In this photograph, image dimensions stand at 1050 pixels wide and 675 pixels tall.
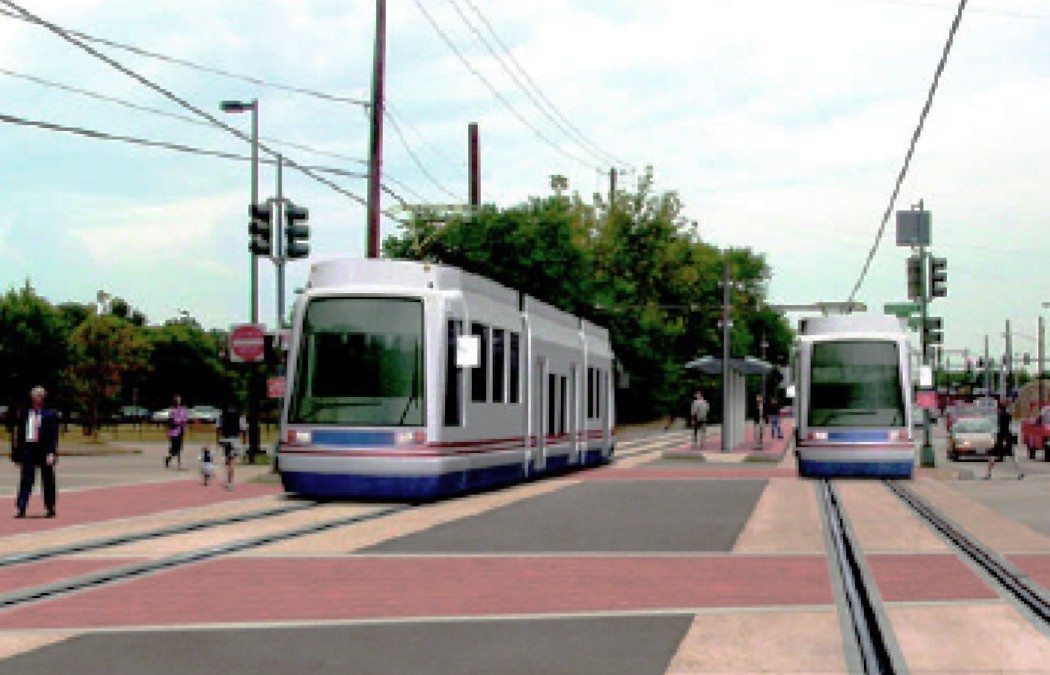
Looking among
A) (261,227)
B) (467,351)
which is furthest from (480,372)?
(261,227)

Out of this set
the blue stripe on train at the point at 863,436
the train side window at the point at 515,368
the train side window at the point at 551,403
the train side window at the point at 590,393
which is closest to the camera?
the train side window at the point at 515,368

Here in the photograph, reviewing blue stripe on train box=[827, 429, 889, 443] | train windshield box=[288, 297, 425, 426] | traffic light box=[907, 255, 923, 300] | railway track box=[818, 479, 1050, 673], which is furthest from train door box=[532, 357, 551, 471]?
traffic light box=[907, 255, 923, 300]

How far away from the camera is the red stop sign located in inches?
1197

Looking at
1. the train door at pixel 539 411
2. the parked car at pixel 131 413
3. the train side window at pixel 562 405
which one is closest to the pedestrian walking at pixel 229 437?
the train door at pixel 539 411

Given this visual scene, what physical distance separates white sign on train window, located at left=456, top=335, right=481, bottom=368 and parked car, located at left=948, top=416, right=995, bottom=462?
27.2m

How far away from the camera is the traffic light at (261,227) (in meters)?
29.6

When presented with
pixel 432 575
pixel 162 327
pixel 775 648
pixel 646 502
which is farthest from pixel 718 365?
pixel 162 327

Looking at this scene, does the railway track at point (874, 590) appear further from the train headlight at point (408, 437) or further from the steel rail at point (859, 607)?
the train headlight at point (408, 437)

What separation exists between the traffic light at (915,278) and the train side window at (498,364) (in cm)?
1386

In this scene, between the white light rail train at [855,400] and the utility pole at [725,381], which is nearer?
→ the white light rail train at [855,400]

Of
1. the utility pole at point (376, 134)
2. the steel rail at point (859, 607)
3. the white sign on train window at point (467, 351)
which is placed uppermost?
the utility pole at point (376, 134)

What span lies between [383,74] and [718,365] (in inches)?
709

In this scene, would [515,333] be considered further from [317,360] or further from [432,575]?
[432,575]

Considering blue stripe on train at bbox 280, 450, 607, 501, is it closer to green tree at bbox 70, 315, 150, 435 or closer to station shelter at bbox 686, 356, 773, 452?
station shelter at bbox 686, 356, 773, 452
